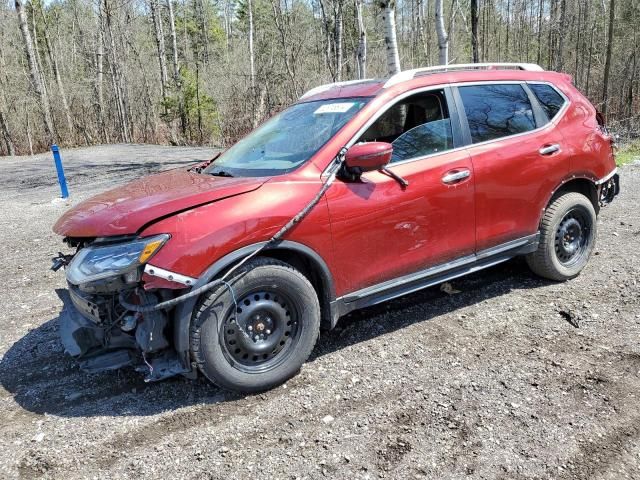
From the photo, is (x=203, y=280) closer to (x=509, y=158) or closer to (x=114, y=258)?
(x=114, y=258)

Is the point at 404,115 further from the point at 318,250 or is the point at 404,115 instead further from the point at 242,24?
the point at 242,24

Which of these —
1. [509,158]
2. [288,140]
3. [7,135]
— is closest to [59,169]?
[288,140]

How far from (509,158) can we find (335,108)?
1.49 meters

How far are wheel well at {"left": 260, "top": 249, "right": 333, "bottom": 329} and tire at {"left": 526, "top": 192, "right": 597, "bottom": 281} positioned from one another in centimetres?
226

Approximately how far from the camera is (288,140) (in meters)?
3.96

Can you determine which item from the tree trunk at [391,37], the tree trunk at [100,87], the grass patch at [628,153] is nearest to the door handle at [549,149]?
the tree trunk at [391,37]

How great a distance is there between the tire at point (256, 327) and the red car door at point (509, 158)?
5.48ft

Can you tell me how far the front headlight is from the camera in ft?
9.46

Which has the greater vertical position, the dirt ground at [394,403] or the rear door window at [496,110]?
the rear door window at [496,110]

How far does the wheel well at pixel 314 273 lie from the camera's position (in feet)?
11.1

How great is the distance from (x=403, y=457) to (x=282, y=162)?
2.07 m

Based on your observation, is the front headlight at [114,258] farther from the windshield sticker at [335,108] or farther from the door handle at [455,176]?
the door handle at [455,176]

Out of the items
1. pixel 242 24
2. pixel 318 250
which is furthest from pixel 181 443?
pixel 242 24

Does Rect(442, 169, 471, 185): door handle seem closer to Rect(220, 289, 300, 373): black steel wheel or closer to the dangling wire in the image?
the dangling wire
